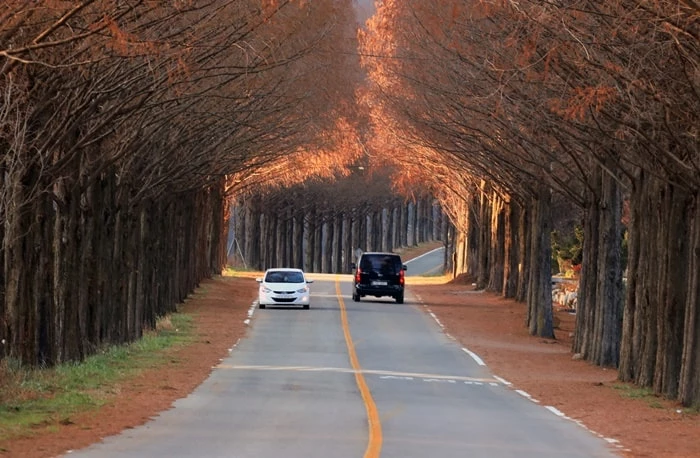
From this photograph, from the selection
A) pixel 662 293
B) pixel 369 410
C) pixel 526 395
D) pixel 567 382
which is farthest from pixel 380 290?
pixel 369 410

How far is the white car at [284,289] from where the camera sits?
178ft

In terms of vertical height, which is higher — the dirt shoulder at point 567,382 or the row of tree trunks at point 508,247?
the row of tree trunks at point 508,247

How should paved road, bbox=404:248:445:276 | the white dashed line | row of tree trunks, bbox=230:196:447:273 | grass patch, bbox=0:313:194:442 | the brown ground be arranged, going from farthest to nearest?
paved road, bbox=404:248:445:276 < row of tree trunks, bbox=230:196:447:273 < the white dashed line < grass patch, bbox=0:313:194:442 < the brown ground

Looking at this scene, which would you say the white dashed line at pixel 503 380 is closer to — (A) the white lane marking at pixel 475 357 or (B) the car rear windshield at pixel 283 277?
(A) the white lane marking at pixel 475 357

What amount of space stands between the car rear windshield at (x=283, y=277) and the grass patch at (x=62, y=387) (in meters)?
19.9

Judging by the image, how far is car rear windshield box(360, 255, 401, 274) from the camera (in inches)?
2282

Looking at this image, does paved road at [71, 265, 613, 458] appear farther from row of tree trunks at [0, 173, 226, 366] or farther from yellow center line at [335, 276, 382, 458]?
row of tree trunks at [0, 173, 226, 366]

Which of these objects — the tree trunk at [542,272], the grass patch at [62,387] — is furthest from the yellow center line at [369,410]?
the tree trunk at [542,272]

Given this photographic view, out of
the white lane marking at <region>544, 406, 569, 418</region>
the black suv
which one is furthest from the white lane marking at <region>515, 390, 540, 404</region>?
the black suv

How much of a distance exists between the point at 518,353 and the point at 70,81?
1818cm

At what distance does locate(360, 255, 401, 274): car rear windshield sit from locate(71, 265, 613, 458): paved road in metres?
16.6

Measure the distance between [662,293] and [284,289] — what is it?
93.5 feet

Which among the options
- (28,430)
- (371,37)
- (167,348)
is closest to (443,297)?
(371,37)

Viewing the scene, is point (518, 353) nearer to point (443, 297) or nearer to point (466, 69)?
point (466, 69)
